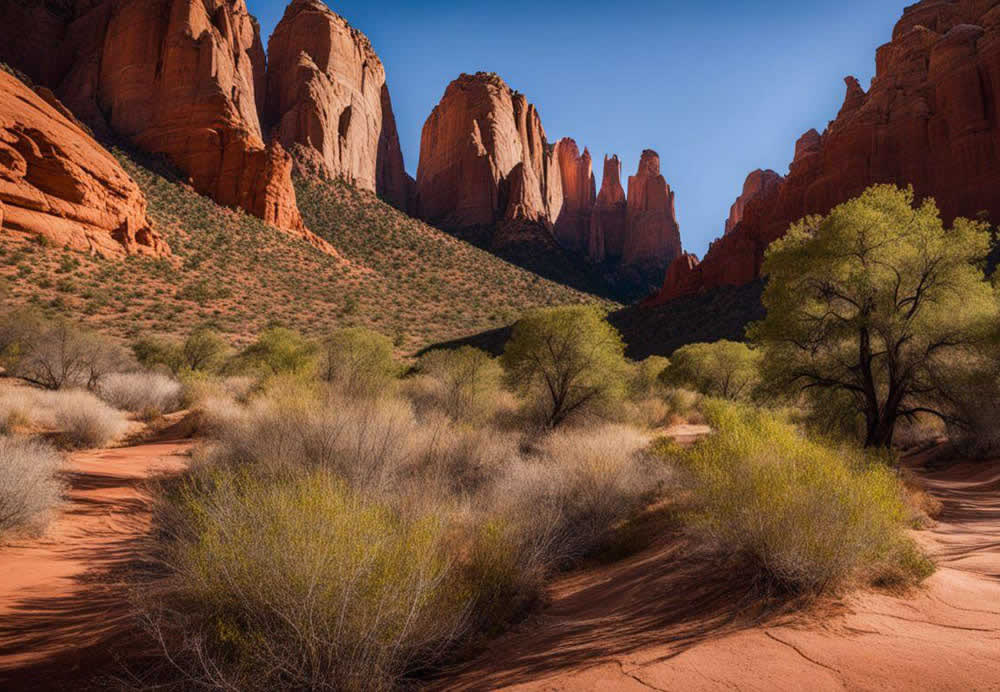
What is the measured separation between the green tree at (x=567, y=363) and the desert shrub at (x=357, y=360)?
16.2 feet

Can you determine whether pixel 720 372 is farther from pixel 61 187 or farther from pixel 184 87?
pixel 184 87

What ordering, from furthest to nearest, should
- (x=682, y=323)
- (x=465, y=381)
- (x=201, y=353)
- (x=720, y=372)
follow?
(x=682, y=323)
(x=201, y=353)
(x=720, y=372)
(x=465, y=381)

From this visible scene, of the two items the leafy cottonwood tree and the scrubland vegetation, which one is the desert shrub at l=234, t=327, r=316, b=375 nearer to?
the scrubland vegetation

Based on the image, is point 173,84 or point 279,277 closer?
point 279,277

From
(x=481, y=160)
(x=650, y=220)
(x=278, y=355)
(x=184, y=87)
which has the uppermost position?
(x=481, y=160)

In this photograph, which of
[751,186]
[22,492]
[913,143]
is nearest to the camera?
[22,492]

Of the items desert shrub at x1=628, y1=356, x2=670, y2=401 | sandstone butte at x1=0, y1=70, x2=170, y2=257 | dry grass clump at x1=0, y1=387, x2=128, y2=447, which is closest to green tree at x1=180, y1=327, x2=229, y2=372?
dry grass clump at x1=0, y1=387, x2=128, y2=447

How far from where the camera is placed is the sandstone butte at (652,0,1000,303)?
42.1 meters

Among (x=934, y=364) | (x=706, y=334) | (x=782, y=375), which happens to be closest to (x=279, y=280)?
(x=706, y=334)

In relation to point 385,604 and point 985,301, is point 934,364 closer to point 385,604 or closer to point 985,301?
point 985,301

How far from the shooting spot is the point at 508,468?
766 centimetres

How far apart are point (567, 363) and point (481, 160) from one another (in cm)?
7624

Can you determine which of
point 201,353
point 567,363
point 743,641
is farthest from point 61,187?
point 743,641

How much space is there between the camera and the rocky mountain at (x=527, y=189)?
82562mm
